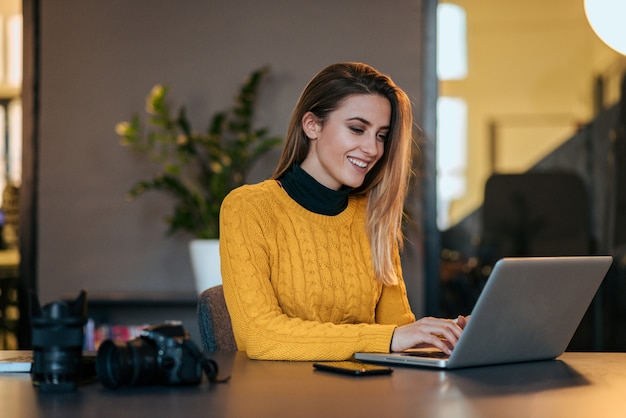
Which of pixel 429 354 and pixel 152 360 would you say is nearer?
pixel 152 360

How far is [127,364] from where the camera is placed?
1.44 m

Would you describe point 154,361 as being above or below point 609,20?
below

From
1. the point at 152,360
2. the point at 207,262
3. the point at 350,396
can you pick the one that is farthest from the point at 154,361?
the point at 207,262

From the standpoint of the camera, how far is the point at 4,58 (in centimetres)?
474

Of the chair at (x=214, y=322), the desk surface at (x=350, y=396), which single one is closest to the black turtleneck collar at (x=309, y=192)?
the chair at (x=214, y=322)

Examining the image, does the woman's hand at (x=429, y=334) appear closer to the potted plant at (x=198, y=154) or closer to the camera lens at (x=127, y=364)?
the camera lens at (x=127, y=364)

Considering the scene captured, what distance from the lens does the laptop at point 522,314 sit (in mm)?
1642

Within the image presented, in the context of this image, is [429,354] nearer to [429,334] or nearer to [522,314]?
[429,334]

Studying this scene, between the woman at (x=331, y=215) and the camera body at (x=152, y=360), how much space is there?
53 cm

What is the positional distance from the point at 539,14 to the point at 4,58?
107 inches

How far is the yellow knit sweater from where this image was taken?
192cm

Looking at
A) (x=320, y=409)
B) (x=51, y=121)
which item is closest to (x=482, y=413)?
(x=320, y=409)

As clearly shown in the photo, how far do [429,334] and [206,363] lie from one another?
555 millimetres

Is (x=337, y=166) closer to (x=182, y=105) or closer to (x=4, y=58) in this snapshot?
(x=182, y=105)
